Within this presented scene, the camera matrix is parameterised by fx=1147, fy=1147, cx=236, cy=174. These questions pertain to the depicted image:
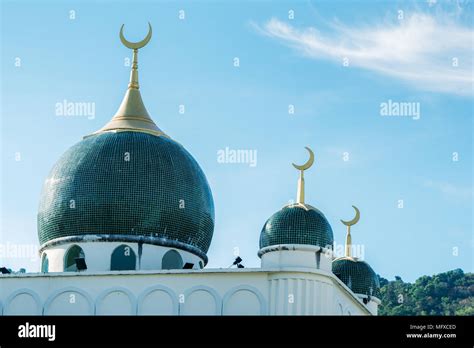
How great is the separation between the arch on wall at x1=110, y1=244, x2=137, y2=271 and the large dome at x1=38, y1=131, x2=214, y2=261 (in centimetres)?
39

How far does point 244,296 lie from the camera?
29.5m

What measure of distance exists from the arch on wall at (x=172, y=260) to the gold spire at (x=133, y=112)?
4090 mm

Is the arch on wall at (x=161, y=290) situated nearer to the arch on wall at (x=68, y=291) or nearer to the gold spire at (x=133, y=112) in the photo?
the arch on wall at (x=68, y=291)

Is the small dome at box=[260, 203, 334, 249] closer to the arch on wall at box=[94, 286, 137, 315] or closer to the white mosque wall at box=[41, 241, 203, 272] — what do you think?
the white mosque wall at box=[41, 241, 203, 272]

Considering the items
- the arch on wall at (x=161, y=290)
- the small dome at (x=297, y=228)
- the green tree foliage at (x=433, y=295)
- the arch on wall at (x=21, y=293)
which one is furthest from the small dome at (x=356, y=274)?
the green tree foliage at (x=433, y=295)

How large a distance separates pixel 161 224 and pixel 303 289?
5.39 metres

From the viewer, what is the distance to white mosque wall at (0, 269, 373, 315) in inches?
1144

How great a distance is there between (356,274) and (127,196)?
842cm

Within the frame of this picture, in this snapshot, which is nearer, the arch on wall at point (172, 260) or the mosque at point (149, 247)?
the mosque at point (149, 247)

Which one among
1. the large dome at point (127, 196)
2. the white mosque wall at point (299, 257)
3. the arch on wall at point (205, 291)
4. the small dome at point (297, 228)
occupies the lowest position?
the arch on wall at point (205, 291)

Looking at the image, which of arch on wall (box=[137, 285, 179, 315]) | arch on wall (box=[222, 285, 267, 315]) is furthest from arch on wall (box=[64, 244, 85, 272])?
arch on wall (box=[222, 285, 267, 315])

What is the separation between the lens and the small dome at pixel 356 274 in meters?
36.4

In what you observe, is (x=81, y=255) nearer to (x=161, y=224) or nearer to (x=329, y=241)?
(x=161, y=224)

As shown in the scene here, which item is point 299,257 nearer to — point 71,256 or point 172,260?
point 172,260
